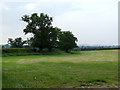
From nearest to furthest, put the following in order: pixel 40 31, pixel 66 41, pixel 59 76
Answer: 1. pixel 59 76
2. pixel 40 31
3. pixel 66 41

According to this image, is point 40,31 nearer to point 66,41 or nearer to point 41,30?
point 41,30

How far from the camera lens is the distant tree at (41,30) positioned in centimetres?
2920

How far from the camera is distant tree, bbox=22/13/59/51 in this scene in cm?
2920

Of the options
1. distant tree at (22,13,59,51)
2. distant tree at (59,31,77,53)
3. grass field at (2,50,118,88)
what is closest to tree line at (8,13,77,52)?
distant tree at (22,13,59,51)

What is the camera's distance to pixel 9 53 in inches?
966

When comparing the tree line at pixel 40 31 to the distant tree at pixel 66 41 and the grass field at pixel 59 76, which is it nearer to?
the distant tree at pixel 66 41

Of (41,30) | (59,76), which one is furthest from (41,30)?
(59,76)

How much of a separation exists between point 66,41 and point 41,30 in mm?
7504

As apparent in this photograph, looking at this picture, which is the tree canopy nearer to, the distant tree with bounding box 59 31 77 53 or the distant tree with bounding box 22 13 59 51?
the distant tree with bounding box 22 13 59 51

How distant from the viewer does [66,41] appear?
113ft

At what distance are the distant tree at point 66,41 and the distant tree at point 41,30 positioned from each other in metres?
4.24

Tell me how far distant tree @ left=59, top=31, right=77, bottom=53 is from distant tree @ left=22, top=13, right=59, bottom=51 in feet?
13.9

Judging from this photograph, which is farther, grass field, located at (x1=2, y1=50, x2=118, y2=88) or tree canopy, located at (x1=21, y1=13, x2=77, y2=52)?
tree canopy, located at (x1=21, y1=13, x2=77, y2=52)

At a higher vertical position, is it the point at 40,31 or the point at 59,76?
the point at 40,31
